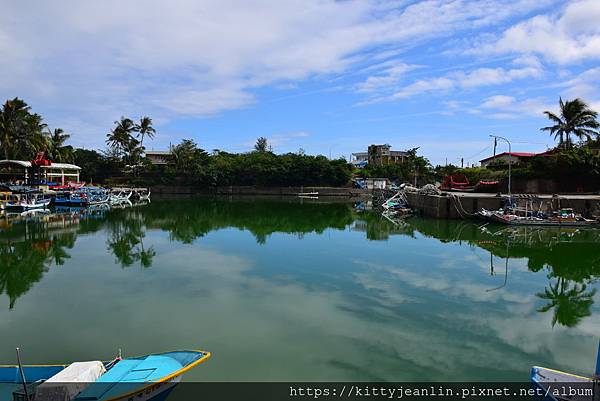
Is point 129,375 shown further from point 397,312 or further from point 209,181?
point 209,181

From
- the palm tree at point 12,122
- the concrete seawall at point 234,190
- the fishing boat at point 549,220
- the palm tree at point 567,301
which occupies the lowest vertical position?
the palm tree at point 567,301

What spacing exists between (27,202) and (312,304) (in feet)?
133

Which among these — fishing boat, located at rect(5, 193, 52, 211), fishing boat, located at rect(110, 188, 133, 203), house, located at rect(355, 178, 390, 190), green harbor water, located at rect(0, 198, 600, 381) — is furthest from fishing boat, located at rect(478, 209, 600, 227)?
fishing boat, located at rect(110, 188, 133, 203)

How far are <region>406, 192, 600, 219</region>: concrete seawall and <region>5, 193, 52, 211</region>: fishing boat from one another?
38.6 metres

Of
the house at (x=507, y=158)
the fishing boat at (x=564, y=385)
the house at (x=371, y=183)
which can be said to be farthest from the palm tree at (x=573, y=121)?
the fishing boat at (x=564, y=385)

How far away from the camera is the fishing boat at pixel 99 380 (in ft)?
21.2

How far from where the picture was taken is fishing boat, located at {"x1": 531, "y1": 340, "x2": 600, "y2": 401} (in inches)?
260

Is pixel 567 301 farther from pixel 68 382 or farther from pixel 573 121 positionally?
pixel 573 121

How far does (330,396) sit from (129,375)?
3.54 metres

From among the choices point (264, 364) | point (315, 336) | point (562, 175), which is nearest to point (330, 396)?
point (264, 364)

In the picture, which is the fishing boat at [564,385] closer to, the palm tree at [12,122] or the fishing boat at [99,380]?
the fishing boat at [99,380]

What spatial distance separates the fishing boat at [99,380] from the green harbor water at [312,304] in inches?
51.3

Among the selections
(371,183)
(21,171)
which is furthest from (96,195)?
(371,183)

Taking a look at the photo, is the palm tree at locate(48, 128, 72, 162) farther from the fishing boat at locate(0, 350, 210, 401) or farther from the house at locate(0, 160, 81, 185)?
the fishing boat at locate(0, 350, 210, 401)
